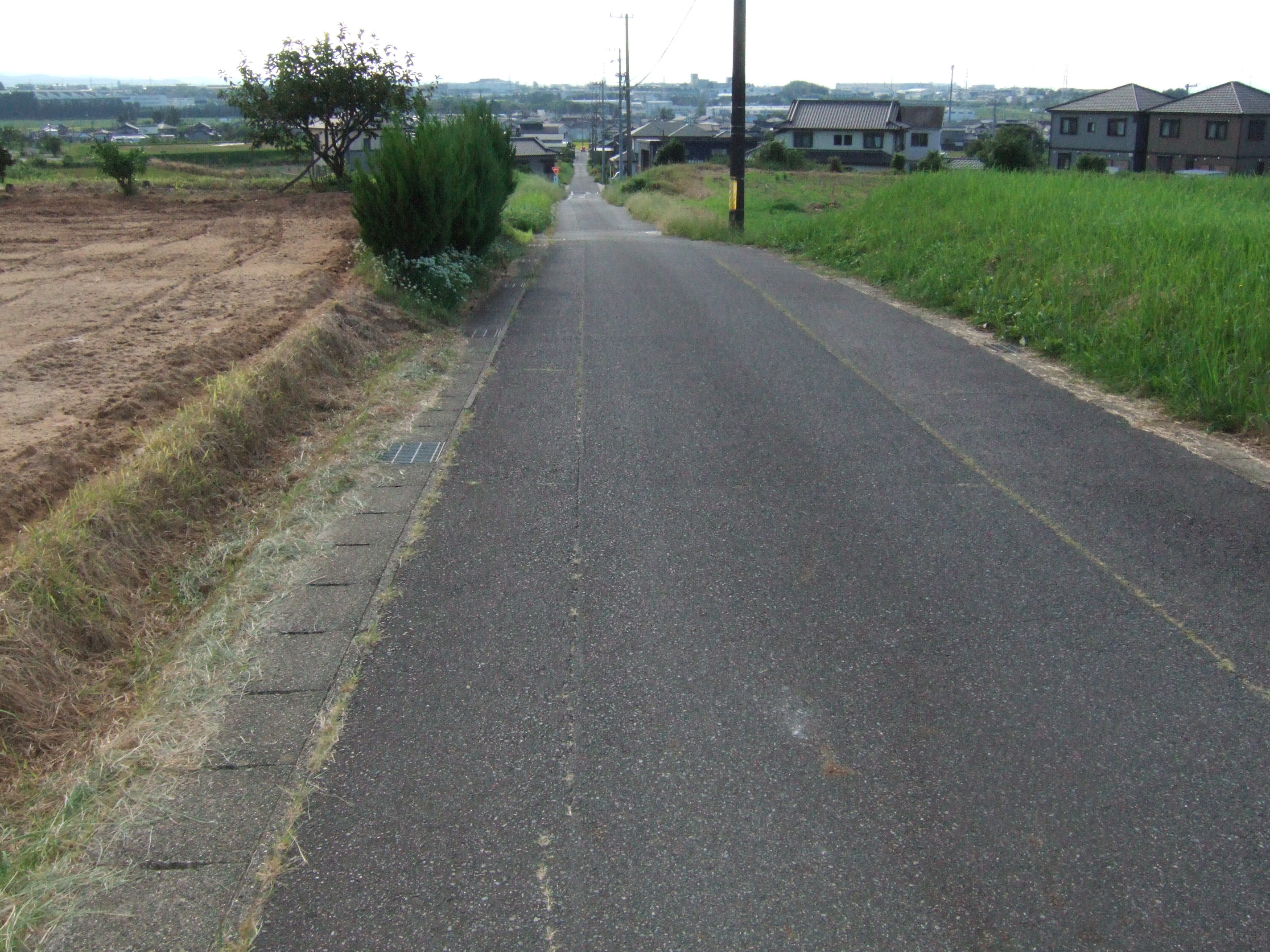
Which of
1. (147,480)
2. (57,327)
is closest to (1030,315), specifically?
(147,480)

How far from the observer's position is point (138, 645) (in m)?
4.51

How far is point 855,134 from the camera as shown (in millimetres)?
72438

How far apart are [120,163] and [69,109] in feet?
364

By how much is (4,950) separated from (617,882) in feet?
5.58

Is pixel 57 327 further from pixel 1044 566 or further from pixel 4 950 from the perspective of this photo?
pixel 1044 566

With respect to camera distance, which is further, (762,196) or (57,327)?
(762,196)

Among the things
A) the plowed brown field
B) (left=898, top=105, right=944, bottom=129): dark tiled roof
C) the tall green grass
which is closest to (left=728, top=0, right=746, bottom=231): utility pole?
the tall green grass

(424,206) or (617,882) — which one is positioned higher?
(424,206)

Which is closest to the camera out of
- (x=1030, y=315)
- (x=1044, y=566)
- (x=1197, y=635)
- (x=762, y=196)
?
(x=1197, y=635)

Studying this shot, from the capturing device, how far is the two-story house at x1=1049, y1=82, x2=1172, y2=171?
50.1 metres

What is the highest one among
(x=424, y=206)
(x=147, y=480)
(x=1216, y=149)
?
(x=1216, y=149)

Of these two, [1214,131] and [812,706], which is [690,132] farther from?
[812,706]

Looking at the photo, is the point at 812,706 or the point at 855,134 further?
the point at 855,134

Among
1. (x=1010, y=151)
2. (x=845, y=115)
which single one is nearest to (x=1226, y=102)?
(x=1010, y=151)
